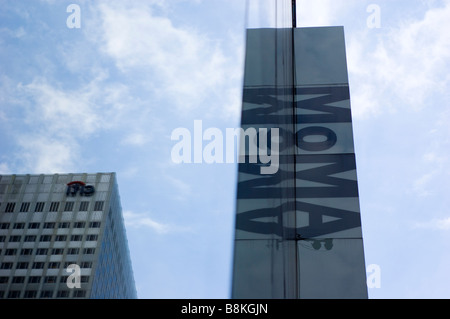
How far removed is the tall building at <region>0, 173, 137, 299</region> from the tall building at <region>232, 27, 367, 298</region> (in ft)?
123

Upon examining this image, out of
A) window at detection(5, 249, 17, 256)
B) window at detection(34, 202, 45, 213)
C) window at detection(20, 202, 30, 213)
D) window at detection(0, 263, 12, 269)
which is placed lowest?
window at detection(0, 263, 12, 269)

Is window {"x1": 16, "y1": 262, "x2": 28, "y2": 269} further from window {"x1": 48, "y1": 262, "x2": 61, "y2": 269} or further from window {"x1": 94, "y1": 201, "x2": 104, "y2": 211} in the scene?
window {"x1": 94, "y1": 201, "x2": 104, "y2": 211}

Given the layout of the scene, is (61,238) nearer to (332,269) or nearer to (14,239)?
(14,239)

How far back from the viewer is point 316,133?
7246 mm

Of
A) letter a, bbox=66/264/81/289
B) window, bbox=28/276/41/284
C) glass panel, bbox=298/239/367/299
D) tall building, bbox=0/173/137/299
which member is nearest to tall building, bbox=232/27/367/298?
glass panel, bbox=298/239/367/299

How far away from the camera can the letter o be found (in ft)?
23.3

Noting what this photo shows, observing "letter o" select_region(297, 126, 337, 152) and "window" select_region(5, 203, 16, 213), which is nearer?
"letter o" select_region(297, 126, 337, 152)

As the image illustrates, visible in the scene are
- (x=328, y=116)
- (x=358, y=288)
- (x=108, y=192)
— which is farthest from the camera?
(x=108, y=192)

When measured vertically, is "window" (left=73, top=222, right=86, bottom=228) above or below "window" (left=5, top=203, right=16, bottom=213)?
below

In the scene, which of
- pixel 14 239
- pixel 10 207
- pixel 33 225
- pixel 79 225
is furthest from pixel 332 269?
pixel 10 207
